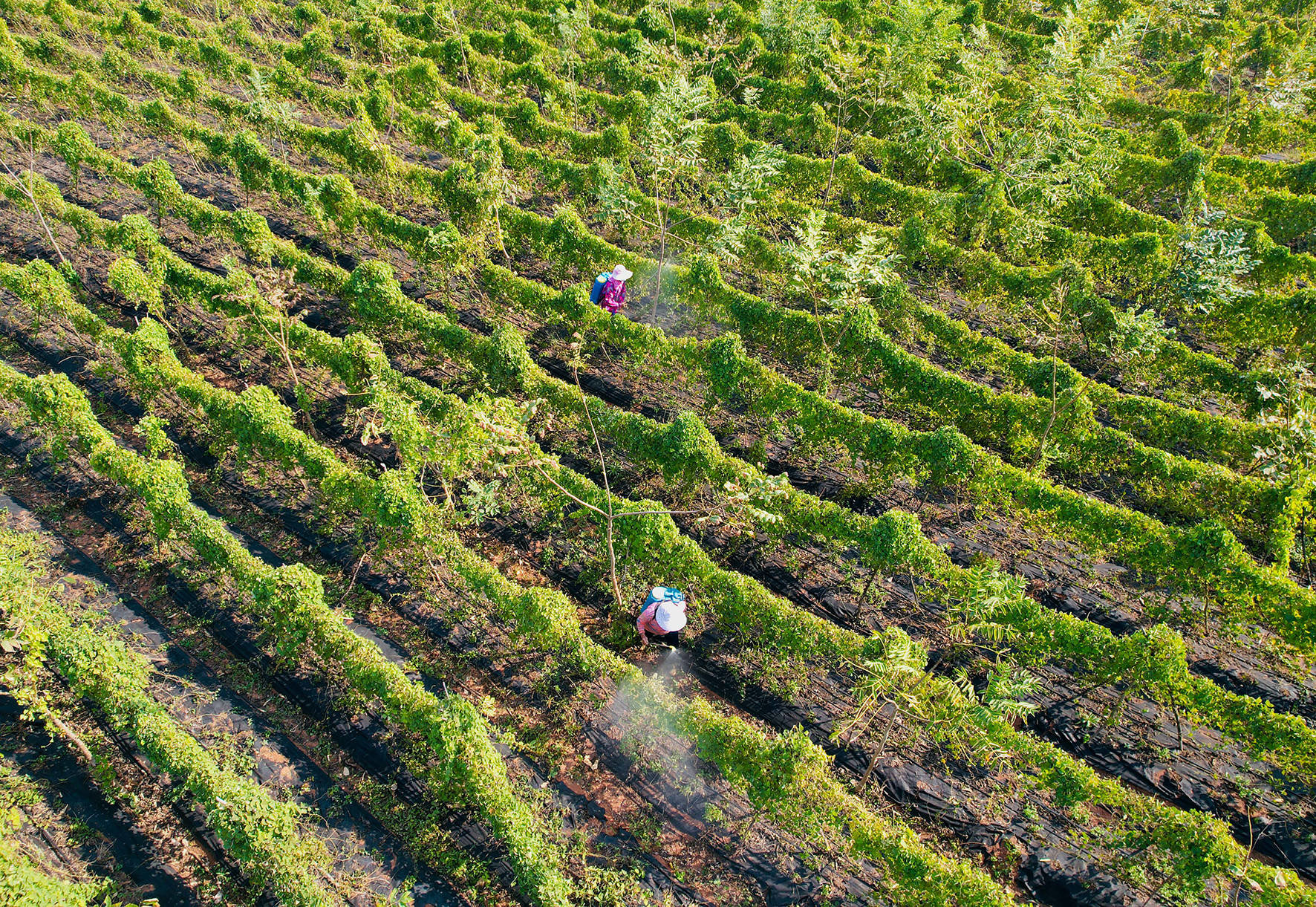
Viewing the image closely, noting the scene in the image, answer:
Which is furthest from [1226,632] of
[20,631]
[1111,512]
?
[20,631]

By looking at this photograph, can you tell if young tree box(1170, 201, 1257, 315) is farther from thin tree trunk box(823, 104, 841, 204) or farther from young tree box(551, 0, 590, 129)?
young tree box(551, 0, 590, 129)

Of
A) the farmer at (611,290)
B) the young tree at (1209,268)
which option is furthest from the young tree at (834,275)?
the young tree at (1209,268)

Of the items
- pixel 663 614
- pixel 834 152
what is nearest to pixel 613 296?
pixel 663 614

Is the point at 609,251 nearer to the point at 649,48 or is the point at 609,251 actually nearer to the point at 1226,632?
the point at 649,48

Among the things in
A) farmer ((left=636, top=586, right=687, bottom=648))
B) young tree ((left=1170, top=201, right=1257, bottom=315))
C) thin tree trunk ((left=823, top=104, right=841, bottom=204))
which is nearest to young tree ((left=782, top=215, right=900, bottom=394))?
thin tree trunk ((left=823, top=104, right=841, bottom=204))

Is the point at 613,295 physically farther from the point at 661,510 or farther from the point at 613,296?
the point at 661,510

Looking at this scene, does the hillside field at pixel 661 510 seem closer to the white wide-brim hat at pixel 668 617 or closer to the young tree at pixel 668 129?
the young tree at pixel 668 129

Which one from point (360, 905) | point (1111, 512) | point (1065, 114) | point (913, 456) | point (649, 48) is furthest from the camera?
point (649, 48)
